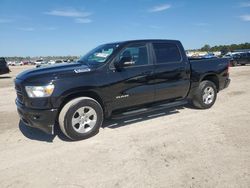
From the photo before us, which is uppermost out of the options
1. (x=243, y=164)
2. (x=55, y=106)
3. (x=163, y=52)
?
(x=163, y=52)

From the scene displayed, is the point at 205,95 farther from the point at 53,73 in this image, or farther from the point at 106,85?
the point at 53,73

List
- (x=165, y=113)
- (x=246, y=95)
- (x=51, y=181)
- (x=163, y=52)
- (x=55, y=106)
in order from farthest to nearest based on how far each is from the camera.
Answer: (x=246, y=95) < (x=165, y=113) < (x=163, y=52) < (x=55, y=106) < (x=51, y=181)

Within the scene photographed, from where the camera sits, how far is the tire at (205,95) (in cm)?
741

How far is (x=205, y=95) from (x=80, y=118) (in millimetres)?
3939

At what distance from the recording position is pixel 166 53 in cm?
672

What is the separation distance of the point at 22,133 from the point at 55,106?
1.39 metres

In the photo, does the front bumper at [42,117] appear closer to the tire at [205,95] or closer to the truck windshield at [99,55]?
the truck windshield at [99,55]

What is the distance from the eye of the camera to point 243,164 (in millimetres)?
4039

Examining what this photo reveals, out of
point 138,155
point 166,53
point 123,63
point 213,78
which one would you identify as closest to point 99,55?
point 123,63

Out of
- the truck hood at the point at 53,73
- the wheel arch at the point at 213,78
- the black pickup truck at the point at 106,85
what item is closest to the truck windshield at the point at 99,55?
the black pickup truck at the point at 106,85

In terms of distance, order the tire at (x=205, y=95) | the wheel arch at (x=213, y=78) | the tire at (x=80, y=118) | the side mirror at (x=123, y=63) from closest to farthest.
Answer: the tire at (x=80, y=118)
the side mirror at (x=123, y=63)
the tire at (x=205, y=95)
the wheel arch at (x=213, y=78)

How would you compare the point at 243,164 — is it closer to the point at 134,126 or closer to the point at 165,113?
the point at 134,126

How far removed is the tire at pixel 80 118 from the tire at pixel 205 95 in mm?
3178

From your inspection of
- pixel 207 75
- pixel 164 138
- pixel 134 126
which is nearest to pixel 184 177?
pixel 164 138
